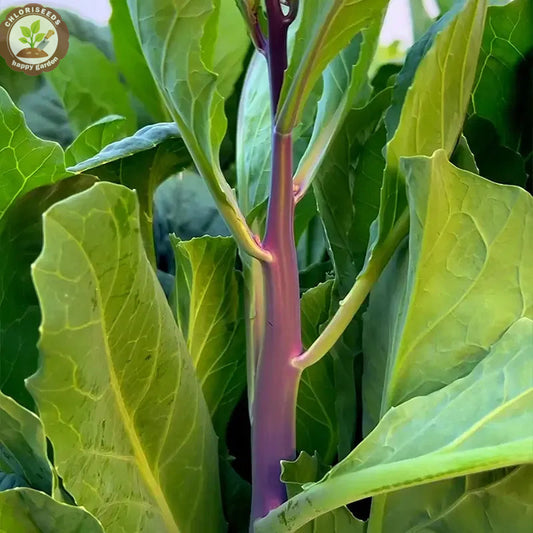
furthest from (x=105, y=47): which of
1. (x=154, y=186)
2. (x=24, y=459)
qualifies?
(x=24, y=459)

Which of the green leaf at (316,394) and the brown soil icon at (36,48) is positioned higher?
the brown soil icon at (36,48)

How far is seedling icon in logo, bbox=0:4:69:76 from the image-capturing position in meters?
0.34

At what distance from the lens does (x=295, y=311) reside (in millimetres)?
246

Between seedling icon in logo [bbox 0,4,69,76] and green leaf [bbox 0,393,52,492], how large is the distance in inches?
7.2

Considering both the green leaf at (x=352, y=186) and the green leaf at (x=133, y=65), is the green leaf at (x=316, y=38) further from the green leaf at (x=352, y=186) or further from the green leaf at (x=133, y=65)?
the green leaf at (x=133, y=65)

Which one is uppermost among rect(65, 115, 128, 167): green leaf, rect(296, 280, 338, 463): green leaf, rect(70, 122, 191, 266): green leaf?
→ rect(65, 115, 128, 167): green leaf

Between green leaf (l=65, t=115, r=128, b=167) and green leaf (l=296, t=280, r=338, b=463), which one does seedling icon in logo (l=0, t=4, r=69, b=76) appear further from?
green leaf (l=296, t=280, r=338, b=463)

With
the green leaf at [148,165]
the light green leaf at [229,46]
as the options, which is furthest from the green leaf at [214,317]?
the light green leaf at [229,46]

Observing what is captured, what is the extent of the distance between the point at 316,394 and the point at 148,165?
4.6 inches

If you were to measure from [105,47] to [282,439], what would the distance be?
311mm

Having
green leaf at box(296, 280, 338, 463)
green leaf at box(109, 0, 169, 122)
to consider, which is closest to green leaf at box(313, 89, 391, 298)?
green leaf at box(296, 280, 338, 463)

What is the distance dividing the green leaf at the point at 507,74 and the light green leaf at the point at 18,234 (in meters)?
0.18

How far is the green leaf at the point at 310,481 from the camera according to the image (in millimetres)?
237

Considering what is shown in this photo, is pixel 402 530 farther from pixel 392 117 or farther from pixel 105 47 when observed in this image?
pixel 105 47
